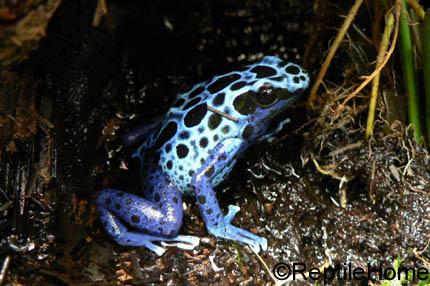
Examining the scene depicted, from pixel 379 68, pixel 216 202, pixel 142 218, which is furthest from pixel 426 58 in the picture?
pixel 142 218

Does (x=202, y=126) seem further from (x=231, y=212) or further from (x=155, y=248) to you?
(x=155, y=248)

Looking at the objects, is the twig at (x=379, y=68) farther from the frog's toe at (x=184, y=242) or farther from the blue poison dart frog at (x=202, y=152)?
the frog's toe at (x=184, y=242)

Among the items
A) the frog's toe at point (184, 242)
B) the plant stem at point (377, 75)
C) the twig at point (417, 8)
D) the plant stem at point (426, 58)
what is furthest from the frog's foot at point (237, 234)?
the twig at point (417, 8)

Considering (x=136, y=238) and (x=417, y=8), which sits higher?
(x=417, y=8)

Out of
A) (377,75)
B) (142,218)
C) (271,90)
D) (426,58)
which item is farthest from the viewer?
(271,90)

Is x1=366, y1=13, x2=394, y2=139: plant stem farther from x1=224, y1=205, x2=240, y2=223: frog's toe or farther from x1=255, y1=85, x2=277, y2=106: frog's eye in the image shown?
x1=224, y1=205, x2=240, y2=223: frog's toe
